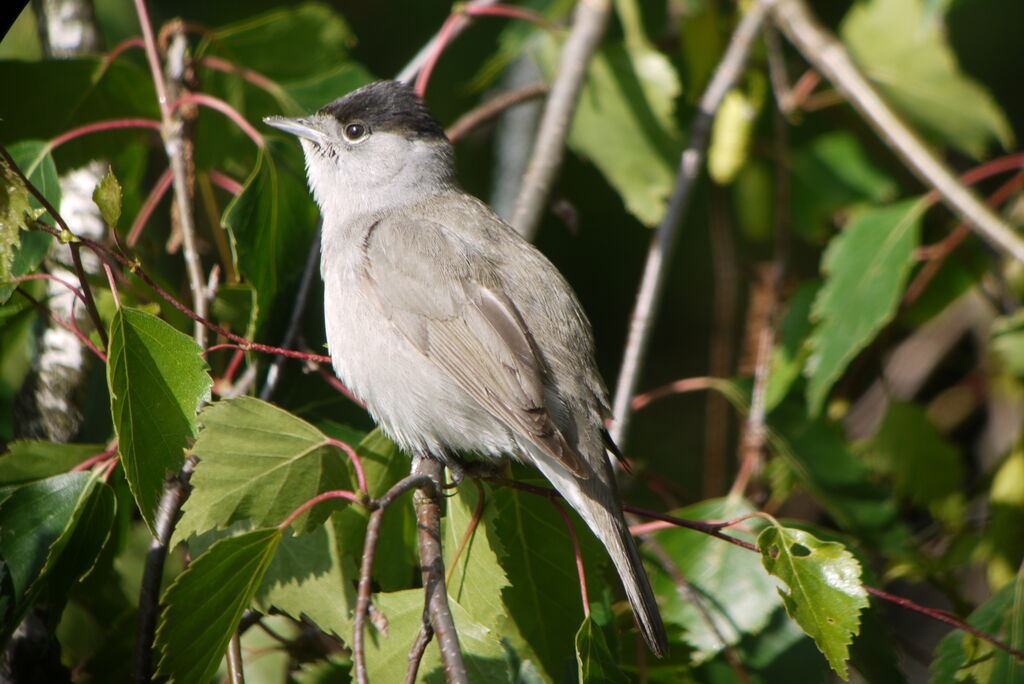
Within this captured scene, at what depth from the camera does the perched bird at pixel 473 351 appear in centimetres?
221

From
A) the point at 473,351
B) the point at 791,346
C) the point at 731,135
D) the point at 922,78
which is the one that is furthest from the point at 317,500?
the point at 922,78

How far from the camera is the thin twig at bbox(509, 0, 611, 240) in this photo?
115 inches

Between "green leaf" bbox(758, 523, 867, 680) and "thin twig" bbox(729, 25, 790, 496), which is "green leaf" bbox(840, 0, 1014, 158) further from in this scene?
"green leaf" bbox(758, 523, 867, 680)

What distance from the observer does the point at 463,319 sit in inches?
94.5

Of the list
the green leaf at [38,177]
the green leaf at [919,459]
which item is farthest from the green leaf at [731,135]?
the green leaf at [38,177]

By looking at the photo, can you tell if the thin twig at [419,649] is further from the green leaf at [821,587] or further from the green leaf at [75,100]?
the green leaf at [75,100]

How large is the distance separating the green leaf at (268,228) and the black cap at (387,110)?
1.26 ft

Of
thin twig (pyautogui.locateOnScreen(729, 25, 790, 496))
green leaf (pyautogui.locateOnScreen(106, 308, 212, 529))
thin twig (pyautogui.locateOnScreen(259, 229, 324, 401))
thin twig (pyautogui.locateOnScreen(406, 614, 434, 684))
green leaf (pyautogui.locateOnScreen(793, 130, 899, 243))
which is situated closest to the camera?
thin twig (pyautogui.locateOnScreen(406, 614, 434, 684))

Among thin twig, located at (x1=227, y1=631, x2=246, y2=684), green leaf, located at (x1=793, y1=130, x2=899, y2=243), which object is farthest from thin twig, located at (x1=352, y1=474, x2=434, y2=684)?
green leaf, located at (x1=793, y1=130, x2=899, y2=243)

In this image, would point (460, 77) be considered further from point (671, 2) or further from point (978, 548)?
point (978, 548)

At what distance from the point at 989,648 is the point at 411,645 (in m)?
1.37

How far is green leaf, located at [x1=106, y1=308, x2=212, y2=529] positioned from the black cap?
1257mm

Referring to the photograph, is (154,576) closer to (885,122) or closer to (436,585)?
(436,585)

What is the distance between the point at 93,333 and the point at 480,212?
1.10 m
